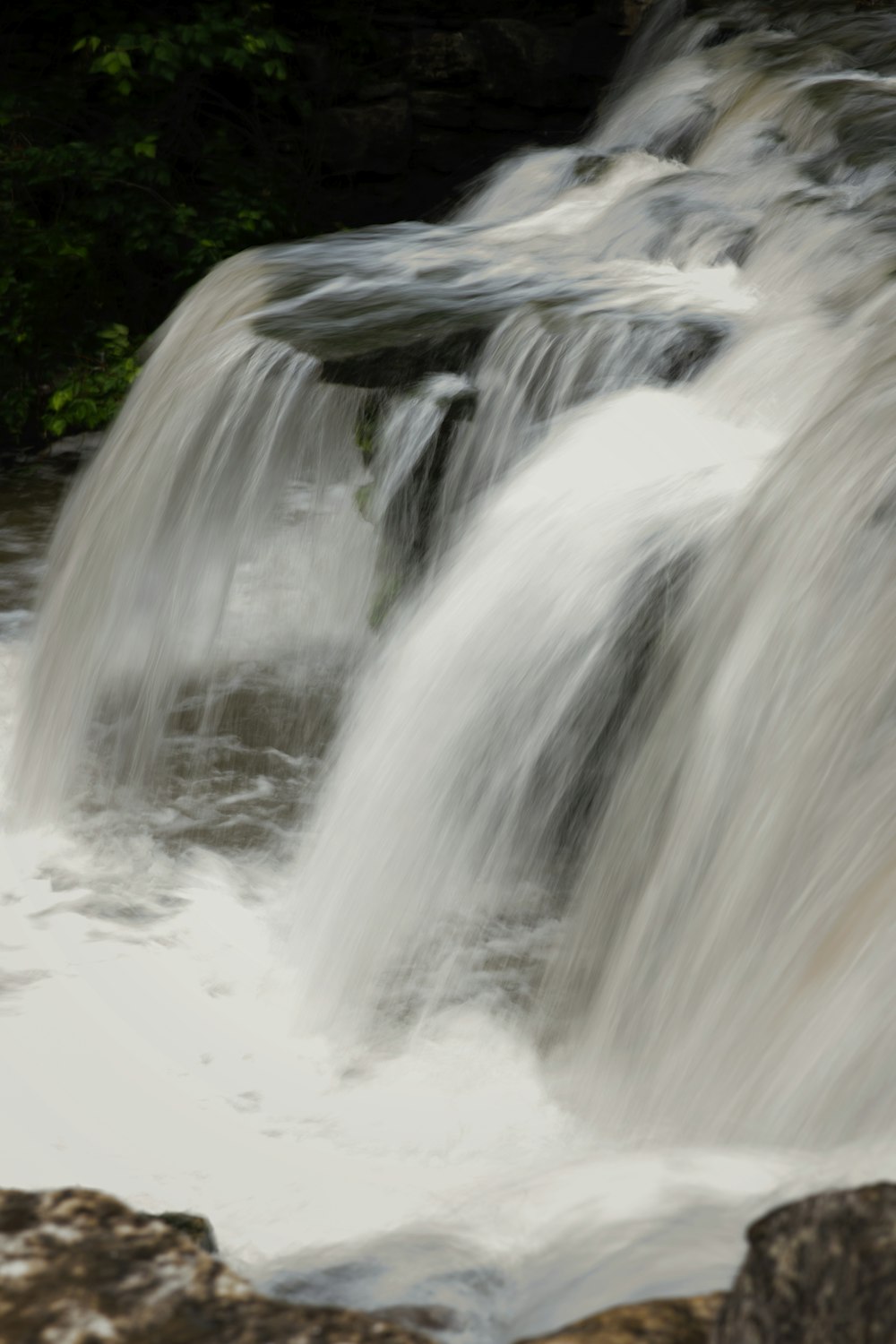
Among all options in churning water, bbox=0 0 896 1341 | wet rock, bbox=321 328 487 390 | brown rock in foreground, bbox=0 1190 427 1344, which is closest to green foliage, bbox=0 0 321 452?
churning water, bbox=0 0 896 1341

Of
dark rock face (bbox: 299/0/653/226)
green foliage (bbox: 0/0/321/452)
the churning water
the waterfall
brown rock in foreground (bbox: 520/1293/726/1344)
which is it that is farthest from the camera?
dark rock face (bbox: 299/0/653/226)

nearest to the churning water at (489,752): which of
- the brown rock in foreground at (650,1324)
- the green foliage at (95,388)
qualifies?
the brown rock in foreground at (650,1324)

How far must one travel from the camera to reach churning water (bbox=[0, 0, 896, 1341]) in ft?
8.13

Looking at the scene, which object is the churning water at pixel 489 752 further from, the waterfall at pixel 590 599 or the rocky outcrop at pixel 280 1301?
the rocky outcrop at pixel 280 1301

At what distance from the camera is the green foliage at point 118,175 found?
7.65 m

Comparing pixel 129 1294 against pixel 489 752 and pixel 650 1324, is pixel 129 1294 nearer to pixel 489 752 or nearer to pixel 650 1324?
pixel 650 1324

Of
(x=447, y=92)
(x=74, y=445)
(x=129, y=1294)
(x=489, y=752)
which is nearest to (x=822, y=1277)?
(x=129, y=1294)

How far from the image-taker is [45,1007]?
3457 millimetres

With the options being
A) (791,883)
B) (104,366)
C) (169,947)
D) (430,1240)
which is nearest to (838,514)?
(791,883)

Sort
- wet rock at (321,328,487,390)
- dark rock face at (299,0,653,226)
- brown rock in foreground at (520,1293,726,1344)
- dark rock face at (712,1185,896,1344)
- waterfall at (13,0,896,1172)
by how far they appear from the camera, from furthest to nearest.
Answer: dark rock face at (299,0,653,226), wet rock at (321,328,487,390), waterfall at (13,0,896,1172), brown rock in foreground at (520,1293,726,1344), dark rock face at (712,1185,896,1344)

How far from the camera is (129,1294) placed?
1650mm

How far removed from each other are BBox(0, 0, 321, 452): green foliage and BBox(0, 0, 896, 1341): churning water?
7.27 feet

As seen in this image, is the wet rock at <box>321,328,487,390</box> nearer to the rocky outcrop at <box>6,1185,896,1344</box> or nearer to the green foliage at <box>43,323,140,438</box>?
the rocky outcrop at <box>6,1185,896,1344</box>

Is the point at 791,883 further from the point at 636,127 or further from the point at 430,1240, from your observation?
the point at 636,127
